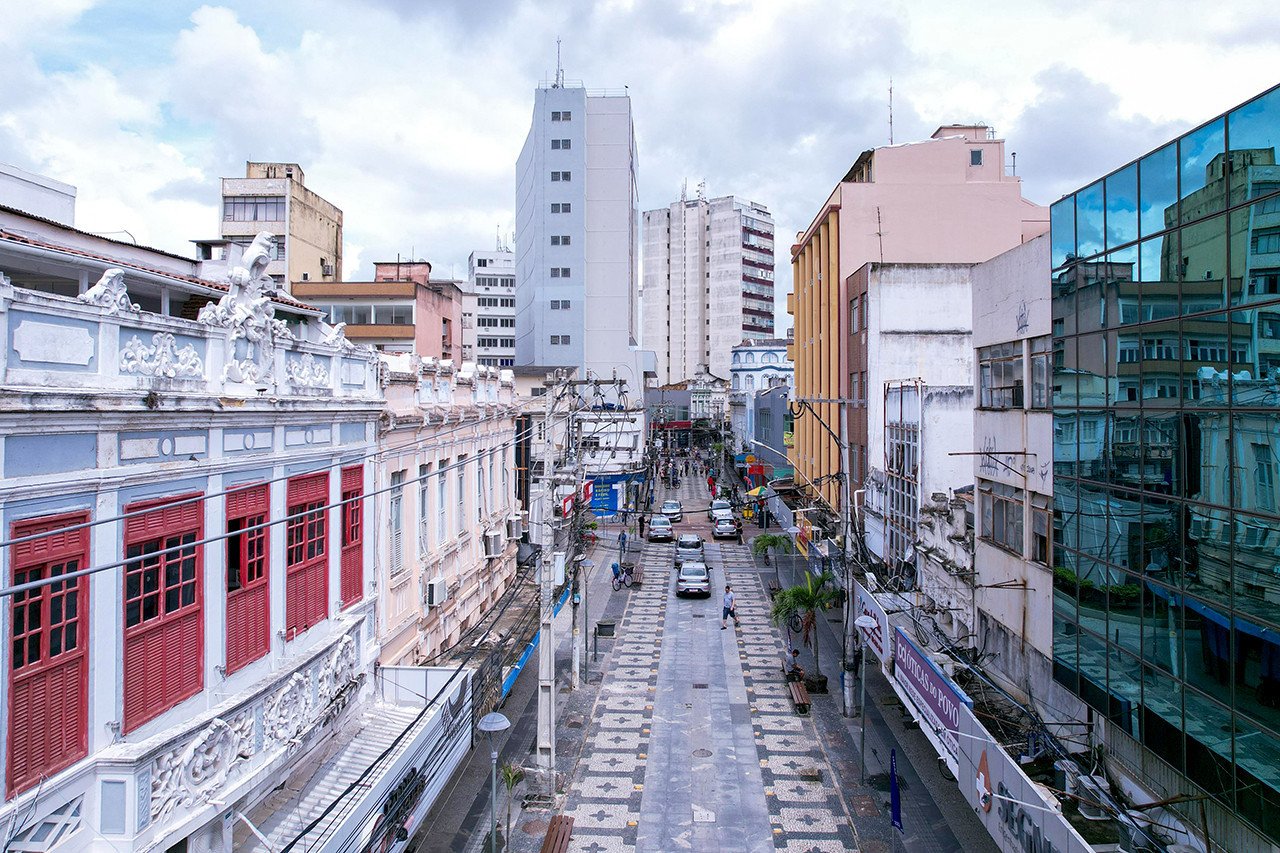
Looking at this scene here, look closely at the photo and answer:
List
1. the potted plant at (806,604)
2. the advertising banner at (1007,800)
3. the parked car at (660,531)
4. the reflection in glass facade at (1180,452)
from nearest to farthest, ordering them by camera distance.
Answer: the reflection in glass facade at (1180,452), the advertising banner at (1007,800), the potted plant at (806,604), the parked car at (660,531)

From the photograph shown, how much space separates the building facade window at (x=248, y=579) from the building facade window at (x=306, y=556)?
472mm

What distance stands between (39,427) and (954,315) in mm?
25762

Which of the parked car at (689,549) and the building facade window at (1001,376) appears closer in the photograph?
the building facade window at (1001,376)

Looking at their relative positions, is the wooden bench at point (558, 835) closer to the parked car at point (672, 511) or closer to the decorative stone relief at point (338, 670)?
the decorative stone relief at point (338, 670)

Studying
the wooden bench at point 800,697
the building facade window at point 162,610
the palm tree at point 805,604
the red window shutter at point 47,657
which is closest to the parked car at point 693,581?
the palm tree at point 805,604

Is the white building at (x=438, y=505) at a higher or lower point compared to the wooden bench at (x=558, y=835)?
higher

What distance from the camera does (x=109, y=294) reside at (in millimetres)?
8312

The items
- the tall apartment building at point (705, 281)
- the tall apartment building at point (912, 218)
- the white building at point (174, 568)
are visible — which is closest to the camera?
the white building at point (174, 568)

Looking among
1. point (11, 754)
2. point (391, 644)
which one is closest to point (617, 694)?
point (391, 644)

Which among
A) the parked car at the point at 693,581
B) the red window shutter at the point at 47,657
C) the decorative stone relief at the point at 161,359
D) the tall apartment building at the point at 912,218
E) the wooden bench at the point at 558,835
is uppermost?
the tall apartment building at the point at 912,218

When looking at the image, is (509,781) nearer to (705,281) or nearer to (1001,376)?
(1001,376)

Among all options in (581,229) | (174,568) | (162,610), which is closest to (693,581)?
(174,568)

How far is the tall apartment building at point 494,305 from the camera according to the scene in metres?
83.2

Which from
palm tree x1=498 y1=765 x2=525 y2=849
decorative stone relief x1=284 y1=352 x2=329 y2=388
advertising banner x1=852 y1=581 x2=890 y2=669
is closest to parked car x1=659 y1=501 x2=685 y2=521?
advertising banner x1=852 y1=581 x2=890 y2=669
